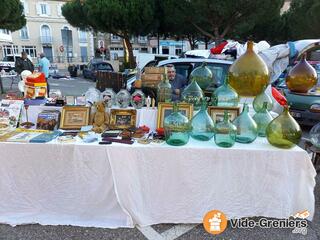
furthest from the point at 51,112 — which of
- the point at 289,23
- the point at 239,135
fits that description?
the point at 289,23

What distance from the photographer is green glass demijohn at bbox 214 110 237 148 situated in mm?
1901

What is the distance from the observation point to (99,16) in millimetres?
13727

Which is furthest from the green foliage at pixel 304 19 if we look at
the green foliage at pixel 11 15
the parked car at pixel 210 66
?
the green foliage at pixel 11 15

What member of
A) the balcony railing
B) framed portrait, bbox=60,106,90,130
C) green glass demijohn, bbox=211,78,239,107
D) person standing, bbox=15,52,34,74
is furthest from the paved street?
the balcony railing

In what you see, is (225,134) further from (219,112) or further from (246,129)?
(219,112)

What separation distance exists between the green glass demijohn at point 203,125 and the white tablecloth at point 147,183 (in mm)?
83

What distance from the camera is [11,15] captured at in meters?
9.40

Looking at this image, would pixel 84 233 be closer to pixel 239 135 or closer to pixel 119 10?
pixel 239 135

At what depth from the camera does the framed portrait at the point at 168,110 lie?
7.30 feet

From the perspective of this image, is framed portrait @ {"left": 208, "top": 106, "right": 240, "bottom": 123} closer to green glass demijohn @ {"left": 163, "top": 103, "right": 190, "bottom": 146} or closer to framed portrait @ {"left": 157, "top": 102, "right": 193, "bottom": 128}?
framed portrait @ {"left": 157, "top": 102, "right": 193, "bottom": 128}

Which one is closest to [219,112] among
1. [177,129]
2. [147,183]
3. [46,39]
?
[177,129]

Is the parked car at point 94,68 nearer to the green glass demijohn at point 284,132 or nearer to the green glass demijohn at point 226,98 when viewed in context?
the green glass demijohn at point 226,98

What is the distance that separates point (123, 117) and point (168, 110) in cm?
41

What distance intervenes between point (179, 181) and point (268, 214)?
29.1 inches
